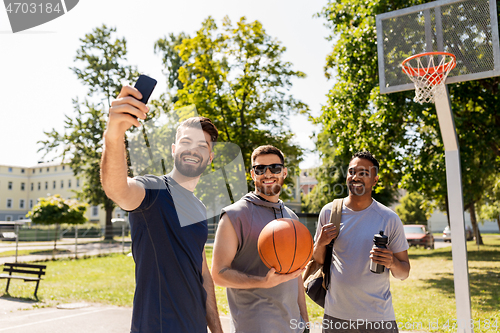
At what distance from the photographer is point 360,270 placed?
3189 mm

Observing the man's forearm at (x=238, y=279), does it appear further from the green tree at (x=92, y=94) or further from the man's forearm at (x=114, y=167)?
the green tree at (x=92, y=94)

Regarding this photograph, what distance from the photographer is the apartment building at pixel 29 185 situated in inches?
2598

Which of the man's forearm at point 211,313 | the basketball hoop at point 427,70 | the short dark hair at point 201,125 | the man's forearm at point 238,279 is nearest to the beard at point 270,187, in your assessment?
the short dark hair at point 201,125

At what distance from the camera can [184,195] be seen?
7.98ft

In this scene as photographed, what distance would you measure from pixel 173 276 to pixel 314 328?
5.01 meters

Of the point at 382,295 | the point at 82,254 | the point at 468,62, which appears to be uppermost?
the point at 468,62

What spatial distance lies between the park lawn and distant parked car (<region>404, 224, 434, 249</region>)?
317 inches

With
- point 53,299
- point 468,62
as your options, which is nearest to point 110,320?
point 53,299

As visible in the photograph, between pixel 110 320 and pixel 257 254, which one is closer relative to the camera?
pixel 257 254

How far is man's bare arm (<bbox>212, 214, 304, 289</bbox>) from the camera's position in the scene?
247cm

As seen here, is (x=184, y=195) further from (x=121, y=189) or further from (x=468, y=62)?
(x=468, y=62)

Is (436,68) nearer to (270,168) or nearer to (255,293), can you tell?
(270,168)

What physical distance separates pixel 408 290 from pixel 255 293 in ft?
28.5

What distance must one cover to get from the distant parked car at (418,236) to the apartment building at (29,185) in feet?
174
